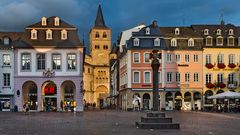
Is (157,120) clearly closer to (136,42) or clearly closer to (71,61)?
(71,61)

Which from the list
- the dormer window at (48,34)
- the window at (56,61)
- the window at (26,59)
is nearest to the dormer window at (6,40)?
the window at (26,59)

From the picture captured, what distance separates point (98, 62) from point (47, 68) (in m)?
99.9

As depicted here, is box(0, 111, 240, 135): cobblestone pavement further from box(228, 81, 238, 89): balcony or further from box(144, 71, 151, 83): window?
box(228, 81, 238, 89): balcony

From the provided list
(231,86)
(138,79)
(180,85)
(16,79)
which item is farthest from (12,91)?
(231,86)

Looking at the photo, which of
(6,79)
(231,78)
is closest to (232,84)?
(231,78)

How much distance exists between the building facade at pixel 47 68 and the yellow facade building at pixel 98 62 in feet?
274

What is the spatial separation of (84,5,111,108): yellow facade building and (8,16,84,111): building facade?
83.5 metres

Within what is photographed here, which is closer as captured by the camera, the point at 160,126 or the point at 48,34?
the point at 160,126

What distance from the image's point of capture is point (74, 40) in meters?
70.5

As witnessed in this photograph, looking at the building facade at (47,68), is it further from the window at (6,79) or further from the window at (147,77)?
the window at (147,77)

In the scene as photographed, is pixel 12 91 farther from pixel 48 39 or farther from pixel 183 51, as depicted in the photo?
pixel 183 51

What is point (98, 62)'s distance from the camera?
16875 cm

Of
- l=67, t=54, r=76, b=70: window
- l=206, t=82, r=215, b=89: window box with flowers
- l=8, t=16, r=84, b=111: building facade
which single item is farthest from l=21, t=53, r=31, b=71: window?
l=206, t=82, r=215, b=89: window box with flowers

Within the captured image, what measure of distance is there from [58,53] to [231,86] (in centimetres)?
2715
